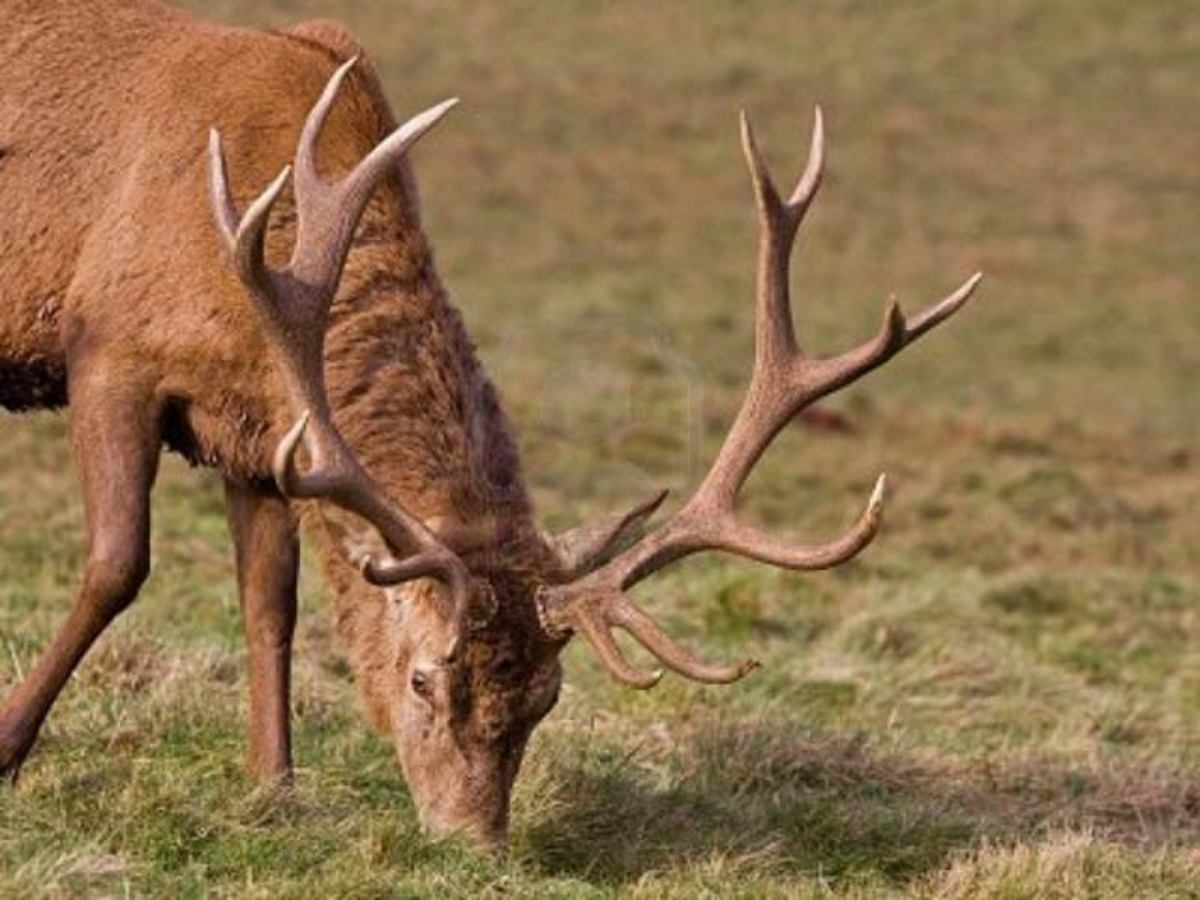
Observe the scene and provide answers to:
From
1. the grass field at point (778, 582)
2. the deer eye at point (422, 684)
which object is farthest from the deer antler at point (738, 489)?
the grass field at point (778, 582)

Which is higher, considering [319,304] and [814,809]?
[319,304]

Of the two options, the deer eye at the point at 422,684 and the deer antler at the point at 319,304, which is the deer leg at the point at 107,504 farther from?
the deer eye at the point at 422,684

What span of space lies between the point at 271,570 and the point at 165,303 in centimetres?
102

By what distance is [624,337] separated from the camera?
21906 millimetres


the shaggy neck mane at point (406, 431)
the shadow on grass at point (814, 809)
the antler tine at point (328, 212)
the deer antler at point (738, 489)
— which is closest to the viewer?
the deer antler at point (738, 489)

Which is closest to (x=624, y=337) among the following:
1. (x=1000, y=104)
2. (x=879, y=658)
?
(x=879, y=658)

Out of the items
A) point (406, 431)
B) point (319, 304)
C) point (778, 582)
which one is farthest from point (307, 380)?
point (778, 582)

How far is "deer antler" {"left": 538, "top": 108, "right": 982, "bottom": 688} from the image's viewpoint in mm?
6629

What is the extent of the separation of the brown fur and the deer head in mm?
11

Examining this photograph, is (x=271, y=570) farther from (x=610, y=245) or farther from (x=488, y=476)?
(x=610, y=245)

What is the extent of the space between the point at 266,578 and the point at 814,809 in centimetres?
180

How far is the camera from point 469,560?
673cm

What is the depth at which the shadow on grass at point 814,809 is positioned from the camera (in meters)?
7.27

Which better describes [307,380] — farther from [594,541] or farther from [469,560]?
[594,541]
